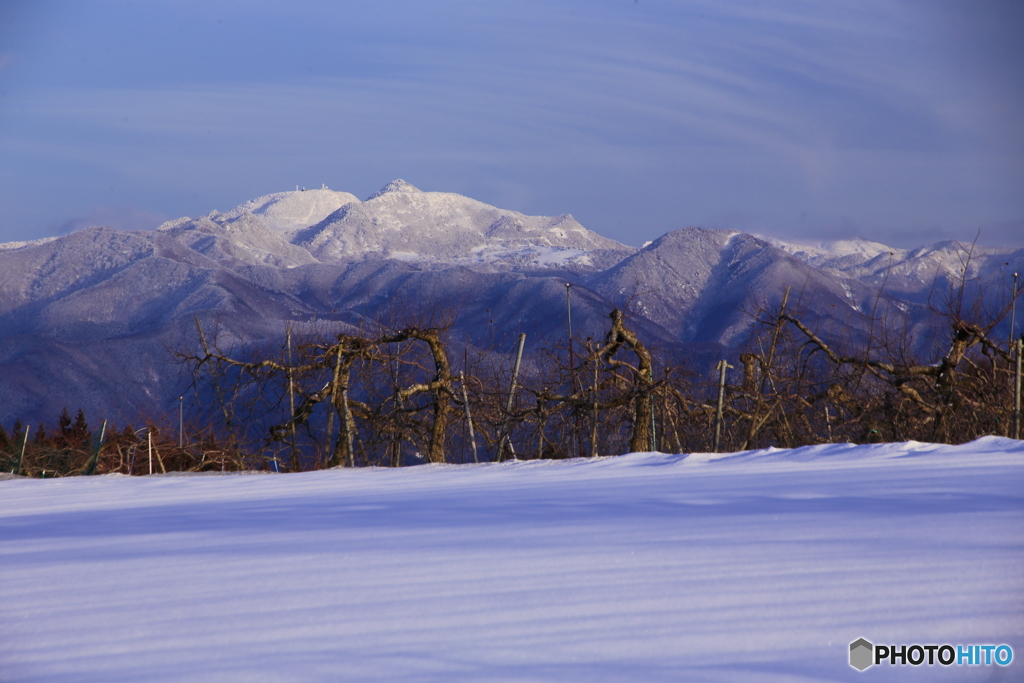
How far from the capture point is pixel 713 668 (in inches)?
54.3

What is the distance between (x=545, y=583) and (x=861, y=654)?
0.66m

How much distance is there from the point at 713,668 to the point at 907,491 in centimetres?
137

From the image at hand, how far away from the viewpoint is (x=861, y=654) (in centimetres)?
140

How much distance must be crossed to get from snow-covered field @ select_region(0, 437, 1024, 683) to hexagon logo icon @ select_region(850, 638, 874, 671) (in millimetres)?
21

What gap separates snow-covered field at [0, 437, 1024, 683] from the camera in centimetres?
145

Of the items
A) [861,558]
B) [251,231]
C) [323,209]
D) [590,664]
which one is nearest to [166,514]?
[590,664]

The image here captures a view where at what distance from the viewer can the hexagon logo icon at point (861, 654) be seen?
1.38 m

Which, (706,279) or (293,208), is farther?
(293,208)

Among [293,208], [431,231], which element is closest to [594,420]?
[431,231]

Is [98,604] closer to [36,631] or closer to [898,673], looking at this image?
[36,631]

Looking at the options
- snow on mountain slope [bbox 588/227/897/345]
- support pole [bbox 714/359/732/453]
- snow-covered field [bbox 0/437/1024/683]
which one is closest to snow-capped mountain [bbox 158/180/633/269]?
snow on mountain slope [bbox 588/227/897/345]

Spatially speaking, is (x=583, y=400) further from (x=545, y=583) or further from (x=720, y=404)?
(x=545, y=583)

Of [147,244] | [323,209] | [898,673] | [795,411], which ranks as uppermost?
[323,209]

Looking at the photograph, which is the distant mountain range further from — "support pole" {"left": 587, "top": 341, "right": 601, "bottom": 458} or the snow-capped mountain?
"support pole" {"left": 587, "top": 341, "right": 601, "bottom": 458}
